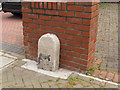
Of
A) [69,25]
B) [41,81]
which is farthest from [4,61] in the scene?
[69,25]

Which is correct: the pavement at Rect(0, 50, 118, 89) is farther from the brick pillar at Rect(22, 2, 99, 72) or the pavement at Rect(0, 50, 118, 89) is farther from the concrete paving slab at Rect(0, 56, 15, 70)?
the brick pillar at Rect(22, 2, 99, 72)

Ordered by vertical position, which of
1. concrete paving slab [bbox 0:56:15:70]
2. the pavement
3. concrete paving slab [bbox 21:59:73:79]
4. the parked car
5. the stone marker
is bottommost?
the pavement

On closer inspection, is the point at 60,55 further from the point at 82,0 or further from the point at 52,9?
the point at 82,0

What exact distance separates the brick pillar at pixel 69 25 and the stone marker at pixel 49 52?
7.4 inches

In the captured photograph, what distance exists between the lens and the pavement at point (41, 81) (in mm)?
3176

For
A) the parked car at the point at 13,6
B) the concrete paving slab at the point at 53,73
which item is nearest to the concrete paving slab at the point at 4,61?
the concrete paving slab at the point at 53,73

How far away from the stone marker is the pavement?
236 millimetres

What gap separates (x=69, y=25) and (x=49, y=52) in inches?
25.9

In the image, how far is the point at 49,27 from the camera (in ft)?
12.1

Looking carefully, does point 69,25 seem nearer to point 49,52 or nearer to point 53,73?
point 49,52

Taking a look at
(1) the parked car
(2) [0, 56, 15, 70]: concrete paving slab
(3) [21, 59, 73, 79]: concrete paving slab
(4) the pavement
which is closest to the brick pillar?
(3) [21, 59, 73, 79]: concrete paving slab

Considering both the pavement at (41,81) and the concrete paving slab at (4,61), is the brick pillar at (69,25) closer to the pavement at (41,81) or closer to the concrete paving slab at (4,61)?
the pavement at (41,81)

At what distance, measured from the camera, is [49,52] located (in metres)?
3.49

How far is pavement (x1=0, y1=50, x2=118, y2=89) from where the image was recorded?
10.4 ft
